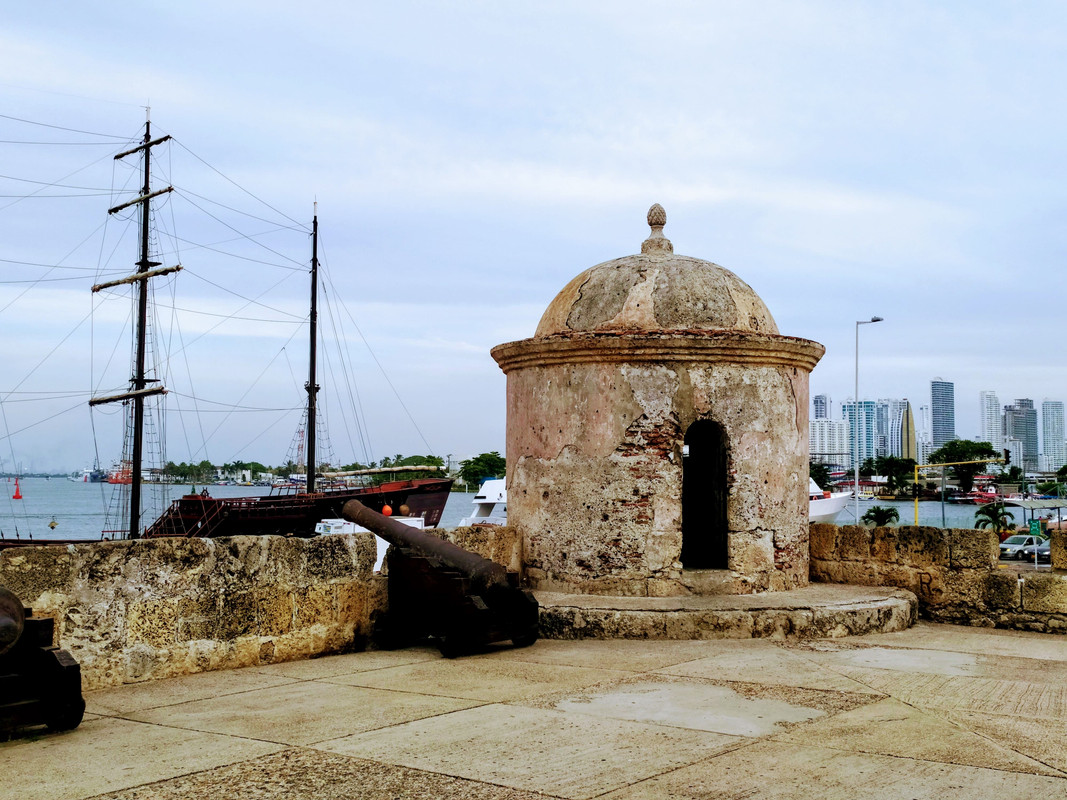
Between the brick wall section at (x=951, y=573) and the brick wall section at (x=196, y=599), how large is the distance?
435 cm

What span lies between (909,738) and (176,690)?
12.9 feet

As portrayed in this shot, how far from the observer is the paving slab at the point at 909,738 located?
411 cm

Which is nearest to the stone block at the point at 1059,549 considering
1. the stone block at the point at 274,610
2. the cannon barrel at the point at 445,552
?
the cannon barrel at the point at 445,552

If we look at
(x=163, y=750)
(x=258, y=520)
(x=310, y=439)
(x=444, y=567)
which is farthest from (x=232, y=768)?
(x=310, y=439)

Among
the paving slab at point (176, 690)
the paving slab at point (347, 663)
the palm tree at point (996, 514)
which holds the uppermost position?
the paving slab at point (176, 690)

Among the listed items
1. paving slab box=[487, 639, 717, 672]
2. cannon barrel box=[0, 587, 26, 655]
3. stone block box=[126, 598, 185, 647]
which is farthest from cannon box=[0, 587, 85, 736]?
paving slab box=[487, 639, 717, 672]

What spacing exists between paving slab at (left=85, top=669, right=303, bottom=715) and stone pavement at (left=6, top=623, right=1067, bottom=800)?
22 mm

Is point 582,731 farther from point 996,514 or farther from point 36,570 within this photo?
point 996,514

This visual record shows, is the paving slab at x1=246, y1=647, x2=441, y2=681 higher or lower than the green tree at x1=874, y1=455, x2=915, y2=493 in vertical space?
lower

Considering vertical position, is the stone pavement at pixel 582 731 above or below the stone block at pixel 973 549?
below

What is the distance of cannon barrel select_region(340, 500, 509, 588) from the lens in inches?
284

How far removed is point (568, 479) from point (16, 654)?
472cm

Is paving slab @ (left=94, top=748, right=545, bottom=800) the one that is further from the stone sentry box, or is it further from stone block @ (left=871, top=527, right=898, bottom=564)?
stone block @ (left=871, top=527, right=898, bottom=564)

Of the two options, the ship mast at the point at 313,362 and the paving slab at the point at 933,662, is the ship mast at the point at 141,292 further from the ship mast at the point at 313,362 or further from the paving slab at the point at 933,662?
the paving slab at the point at 933,662
